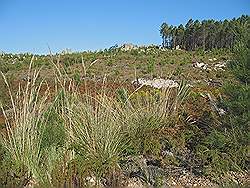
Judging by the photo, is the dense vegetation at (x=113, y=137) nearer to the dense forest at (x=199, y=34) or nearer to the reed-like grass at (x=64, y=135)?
the reed-like grass at (x=64, y=135)

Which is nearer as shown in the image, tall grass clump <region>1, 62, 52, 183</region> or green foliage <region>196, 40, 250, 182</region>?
tall grass clump <region>1, 62, 52, 183</region>

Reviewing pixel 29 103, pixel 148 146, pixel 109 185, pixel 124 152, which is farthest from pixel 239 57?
pixel 29 103

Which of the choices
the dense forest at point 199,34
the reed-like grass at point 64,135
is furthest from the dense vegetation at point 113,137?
the dense forest at point 199,34

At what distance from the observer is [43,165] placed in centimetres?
545

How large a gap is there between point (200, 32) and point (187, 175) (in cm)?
6593

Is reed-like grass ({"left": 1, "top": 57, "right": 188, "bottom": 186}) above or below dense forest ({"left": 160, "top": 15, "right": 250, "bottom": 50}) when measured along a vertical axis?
below

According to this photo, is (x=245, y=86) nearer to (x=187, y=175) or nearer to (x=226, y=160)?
(x=226, y=160)

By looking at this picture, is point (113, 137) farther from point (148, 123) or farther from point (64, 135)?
point (148, 123)

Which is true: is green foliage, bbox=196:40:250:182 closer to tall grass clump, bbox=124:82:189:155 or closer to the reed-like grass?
tall grass clump, bbox=124:82:189:155

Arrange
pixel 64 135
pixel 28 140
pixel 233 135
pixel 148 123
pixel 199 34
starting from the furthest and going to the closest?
pixel 199 34, pixel 148 123, pixel 233 135, pixel 64 135, pixel 28 140

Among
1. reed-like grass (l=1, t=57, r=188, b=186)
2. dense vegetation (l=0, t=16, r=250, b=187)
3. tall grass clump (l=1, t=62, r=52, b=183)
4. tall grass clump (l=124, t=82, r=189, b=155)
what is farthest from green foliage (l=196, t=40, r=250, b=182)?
tall grass clump (l=1, t=62, r=52, b=183)

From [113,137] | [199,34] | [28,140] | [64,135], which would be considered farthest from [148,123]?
[199,34]

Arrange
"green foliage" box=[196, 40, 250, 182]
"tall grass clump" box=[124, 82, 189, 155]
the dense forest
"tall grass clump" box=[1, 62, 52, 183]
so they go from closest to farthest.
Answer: "tall grass clump" box=[1, 62, 52, 183] < "green foliage" box=[196, 40, 250, 182] < "tall grass clump" box=[124, 82, 189, 155] < the dense forest

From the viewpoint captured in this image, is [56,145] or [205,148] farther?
[205,148]
